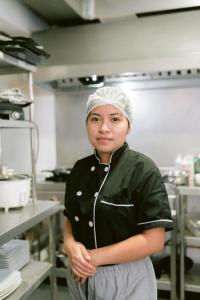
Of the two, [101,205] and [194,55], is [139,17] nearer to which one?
[194,55]

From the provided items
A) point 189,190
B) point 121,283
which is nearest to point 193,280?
point 189,190

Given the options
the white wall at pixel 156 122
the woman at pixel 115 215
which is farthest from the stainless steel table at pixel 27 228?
the white wall at pixel 156 122

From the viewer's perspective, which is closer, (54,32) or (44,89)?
(54,32)

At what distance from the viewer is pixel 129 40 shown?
2.03m

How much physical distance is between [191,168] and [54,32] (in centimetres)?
137

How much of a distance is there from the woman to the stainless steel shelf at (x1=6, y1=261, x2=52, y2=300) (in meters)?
0.38

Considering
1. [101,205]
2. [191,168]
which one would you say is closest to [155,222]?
[101,205]

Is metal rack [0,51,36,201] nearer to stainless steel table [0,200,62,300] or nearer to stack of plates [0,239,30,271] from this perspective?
stainless steel table [0,200,62,300]

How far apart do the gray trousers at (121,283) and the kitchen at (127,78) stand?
4.35ft

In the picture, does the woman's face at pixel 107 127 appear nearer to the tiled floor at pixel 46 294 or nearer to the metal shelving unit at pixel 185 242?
the metal shelving unit at pixel 185 242

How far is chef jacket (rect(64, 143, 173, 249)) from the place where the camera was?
936 millimetres

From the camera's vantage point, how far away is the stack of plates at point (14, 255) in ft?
A: 4.75

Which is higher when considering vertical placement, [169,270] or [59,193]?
[59,193]

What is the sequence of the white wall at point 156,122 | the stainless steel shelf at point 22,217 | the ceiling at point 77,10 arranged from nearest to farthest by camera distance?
the stainless steel shelf at point 22,217 < the ceiling at point 77,10 < the white wall at point 156,122
